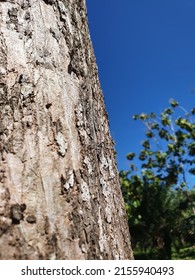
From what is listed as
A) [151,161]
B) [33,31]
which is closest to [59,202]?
[33,31]

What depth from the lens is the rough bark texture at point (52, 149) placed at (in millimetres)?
865

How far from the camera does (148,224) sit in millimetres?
23859

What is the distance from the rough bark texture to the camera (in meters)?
0.86

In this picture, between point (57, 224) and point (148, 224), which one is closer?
point (57, 224)

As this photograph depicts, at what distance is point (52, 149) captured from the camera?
98cm

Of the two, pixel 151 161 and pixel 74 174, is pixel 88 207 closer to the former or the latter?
pixel 74 174

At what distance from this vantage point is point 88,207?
98 cm

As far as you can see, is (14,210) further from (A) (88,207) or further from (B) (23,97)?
(B) (23,97)

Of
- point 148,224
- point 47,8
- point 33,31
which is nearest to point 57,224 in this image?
point 33,31

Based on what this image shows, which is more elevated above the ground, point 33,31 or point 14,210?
point 33,31

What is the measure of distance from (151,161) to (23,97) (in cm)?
2037
